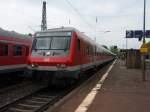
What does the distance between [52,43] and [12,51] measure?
3.11m

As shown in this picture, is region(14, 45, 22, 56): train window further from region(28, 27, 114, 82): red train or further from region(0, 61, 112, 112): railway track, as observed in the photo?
region(0, 61, 112, 112): railway track

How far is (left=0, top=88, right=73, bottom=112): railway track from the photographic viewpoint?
38.9ft

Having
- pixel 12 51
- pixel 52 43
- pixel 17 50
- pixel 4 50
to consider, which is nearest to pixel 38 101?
pixel 52 43

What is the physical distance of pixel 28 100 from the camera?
45.3 feet

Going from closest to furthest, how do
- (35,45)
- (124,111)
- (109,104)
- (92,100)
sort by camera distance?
(124,111), (109,104), (92,100), (35,45)

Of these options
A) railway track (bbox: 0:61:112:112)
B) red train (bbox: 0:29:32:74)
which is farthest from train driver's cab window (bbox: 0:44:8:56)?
railway track (bbox: 0:61:112:112)

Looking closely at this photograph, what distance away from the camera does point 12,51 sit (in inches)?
750

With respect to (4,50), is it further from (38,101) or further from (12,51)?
(38,101)

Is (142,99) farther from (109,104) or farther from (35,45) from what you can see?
(35,45)

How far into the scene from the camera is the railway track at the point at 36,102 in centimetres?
1185

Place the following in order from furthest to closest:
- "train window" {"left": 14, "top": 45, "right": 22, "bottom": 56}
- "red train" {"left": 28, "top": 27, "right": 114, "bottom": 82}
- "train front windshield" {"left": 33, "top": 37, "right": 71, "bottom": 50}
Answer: "train window" {"left": 14, "top": 45, "right": 22, "bottom": 56} → "train front windshield" {"left": 33, "top": 37, "right": 71, "bottom": 50} → "red train" {"left": 28, "top": 27, "right": 114, "bottom": 82}

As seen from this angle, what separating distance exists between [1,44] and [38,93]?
335cm

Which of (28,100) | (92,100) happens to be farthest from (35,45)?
(92,100)

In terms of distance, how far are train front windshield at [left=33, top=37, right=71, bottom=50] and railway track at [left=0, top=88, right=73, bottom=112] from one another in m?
2.04
